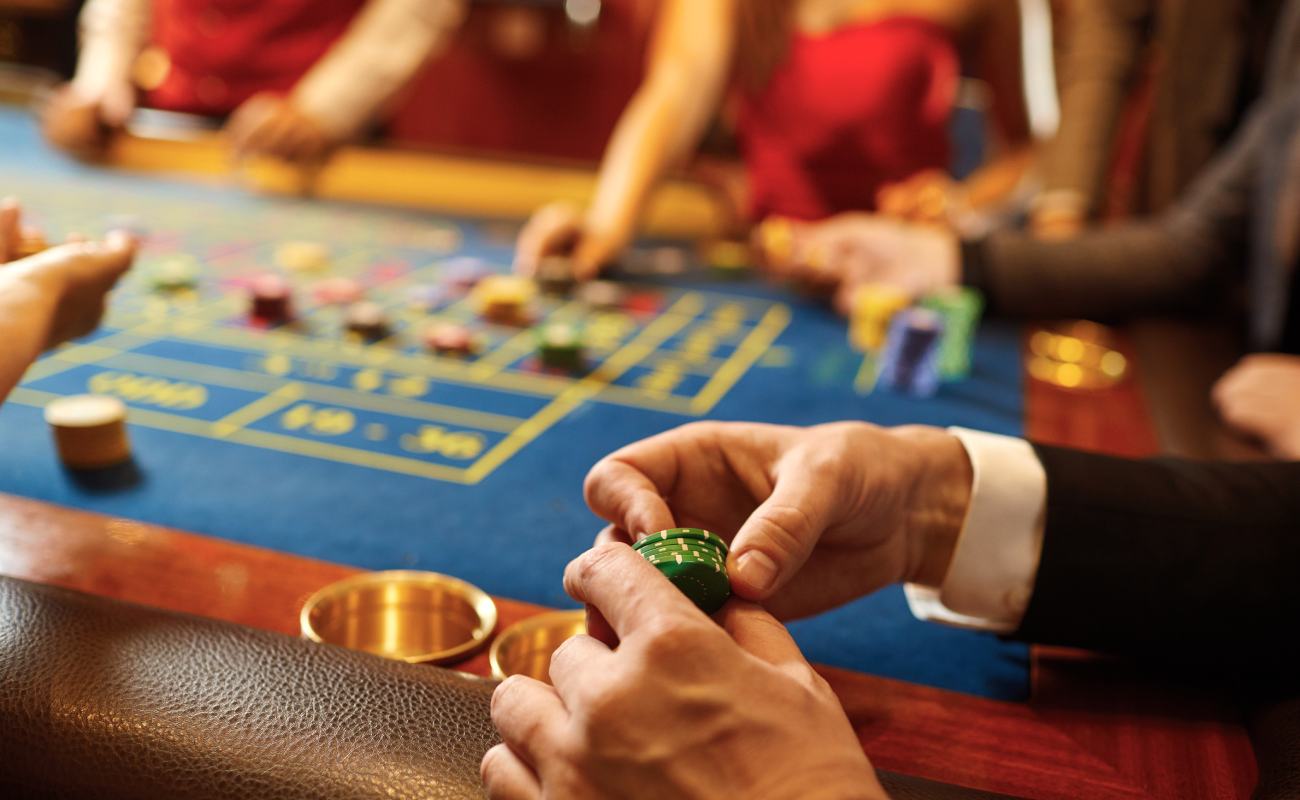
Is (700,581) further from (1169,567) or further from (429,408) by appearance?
(429,408)

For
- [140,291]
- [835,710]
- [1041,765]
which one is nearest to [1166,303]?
[1041,765]

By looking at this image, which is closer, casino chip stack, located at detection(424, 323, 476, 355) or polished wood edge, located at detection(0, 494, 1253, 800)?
polished wood edge, located at detection(0, 494, 1253, 800)

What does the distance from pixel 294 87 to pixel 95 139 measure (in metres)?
0.93

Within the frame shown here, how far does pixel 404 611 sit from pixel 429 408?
2.04 ft

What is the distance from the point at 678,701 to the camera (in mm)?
684

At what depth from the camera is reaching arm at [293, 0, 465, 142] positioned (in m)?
3.71

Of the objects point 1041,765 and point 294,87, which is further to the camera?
point 294,87

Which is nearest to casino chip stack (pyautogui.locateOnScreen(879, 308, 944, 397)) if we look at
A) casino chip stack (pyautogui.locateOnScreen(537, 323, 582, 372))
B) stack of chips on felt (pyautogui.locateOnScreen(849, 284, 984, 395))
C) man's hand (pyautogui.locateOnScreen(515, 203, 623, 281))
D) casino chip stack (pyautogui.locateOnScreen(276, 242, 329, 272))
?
stack of chips on felt (pyautogui.locateOnScreen(849, 284, 984, 395))

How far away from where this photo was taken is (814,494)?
930 mm

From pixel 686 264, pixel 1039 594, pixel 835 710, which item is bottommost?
pixel 686 264

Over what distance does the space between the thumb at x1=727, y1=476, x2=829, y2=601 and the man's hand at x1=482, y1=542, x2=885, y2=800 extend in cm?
11

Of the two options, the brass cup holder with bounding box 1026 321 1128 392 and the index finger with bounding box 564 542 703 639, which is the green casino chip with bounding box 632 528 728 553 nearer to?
the index finger with bounding box 564 542 703 639

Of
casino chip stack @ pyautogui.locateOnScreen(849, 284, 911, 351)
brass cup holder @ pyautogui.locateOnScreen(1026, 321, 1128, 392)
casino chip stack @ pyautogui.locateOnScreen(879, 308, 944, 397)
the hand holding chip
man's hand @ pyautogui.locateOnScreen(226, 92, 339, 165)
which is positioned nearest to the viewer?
the hand holding chip

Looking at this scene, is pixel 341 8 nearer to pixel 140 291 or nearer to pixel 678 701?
pixel 140 291
